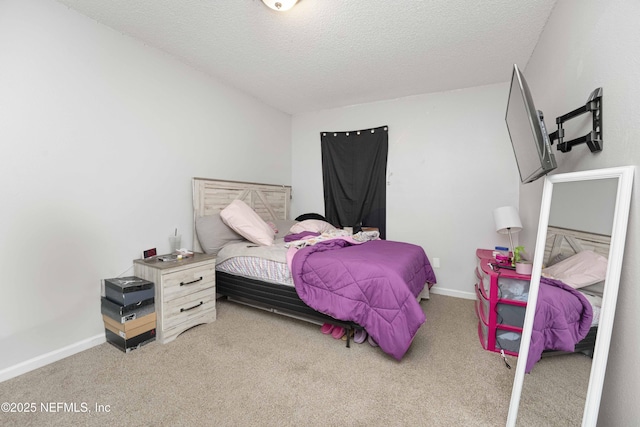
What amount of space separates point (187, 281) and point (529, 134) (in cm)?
260

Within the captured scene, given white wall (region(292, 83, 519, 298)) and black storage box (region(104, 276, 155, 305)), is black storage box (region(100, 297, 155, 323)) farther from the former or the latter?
white wall (region(292, 83, 519, 298))

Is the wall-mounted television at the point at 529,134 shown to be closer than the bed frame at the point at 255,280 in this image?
Yes

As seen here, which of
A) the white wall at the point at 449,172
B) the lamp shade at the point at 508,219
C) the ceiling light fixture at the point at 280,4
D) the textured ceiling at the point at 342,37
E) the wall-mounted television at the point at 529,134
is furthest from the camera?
the white wall at the point at 449,172

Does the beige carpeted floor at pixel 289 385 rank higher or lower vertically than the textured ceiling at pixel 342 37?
lower

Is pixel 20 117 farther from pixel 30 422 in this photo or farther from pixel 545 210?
pixel 545 210

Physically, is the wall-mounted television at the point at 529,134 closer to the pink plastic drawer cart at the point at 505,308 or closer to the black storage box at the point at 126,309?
the pink plastic drawer cart at the point at 505,308

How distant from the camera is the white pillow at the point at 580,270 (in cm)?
106

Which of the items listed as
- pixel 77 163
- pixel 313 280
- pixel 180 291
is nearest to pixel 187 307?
pixel 180 291

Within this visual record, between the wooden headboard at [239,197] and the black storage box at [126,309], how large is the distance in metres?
0.94

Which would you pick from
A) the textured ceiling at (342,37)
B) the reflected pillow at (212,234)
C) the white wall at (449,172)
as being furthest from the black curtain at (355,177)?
the reflected pillow at (212,234)

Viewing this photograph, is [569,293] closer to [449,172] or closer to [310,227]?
[449,172]

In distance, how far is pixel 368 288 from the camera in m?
1.94

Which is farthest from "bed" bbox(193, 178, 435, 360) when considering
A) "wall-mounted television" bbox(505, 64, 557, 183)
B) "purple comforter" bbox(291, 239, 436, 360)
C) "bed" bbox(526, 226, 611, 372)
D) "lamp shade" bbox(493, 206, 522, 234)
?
"wall-mounted television" bbox(505, 64, 557, 183)

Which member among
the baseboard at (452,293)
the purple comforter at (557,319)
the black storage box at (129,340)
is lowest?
the baseboard at (452,293)
